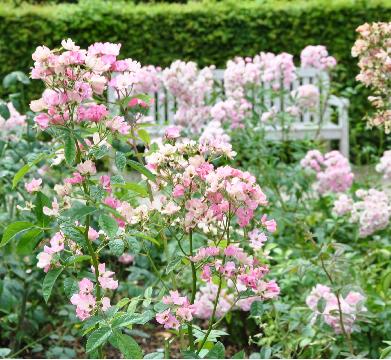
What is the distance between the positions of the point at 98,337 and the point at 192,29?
6.74 meters

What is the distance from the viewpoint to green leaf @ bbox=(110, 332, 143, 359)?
1766 mm

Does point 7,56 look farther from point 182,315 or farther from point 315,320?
point 182,315

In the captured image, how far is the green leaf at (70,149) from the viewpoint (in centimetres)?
183

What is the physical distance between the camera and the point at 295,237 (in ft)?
15.0

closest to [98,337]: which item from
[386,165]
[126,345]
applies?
[126,345]

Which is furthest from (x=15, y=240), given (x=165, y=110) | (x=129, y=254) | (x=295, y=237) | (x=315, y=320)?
(x=165, y=110)

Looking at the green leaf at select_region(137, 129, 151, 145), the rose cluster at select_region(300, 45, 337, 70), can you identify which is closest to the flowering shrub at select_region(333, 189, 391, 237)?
the rose cluster at select_region(300, 45, 337, 70)

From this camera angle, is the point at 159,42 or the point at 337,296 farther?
the point at 159,42

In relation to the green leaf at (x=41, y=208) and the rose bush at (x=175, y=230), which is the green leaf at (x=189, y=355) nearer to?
the rose bush at (x=175, y=230)

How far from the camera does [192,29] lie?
8.34 meters

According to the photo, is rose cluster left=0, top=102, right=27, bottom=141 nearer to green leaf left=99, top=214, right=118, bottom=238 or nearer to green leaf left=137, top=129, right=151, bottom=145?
green leaf left=137, top=129, right=151, bottom=145

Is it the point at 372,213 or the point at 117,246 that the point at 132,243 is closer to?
the point at 117,246

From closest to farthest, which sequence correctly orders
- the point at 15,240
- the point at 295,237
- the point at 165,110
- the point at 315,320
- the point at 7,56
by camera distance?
the point at 315,320, the point at 15,240, the point at 295,237, the point at 165,110, the point at 7,56

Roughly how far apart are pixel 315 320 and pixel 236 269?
4.21 feet
